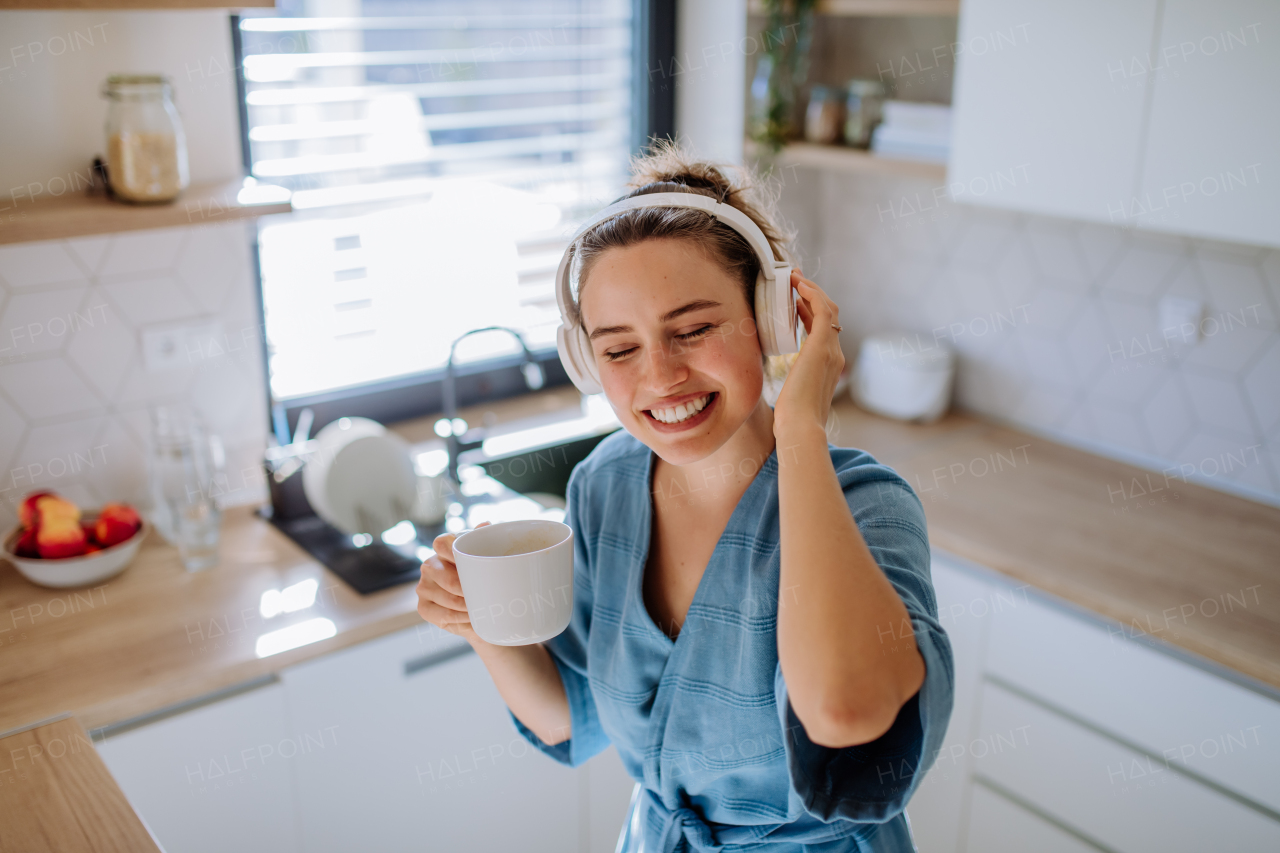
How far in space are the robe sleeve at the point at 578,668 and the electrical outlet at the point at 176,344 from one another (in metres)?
1.14

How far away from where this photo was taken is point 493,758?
1.88 m

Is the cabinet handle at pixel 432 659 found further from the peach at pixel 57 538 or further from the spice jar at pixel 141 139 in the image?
the spice jar at pixel 141 139

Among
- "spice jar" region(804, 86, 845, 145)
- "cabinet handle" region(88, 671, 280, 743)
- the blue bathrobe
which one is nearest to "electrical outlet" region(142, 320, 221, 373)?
"cabinet handle" region(88, 671, 280, 743)

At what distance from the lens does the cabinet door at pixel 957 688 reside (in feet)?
6.52

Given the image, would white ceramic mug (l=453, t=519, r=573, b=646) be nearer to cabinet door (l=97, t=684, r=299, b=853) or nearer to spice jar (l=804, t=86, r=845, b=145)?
cabinet door (l=97, t=684, r=299, b=853)

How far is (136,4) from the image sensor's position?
1.58 m

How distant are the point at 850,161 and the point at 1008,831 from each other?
1493 millimetres

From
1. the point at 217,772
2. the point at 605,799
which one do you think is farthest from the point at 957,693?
the point at 217,772

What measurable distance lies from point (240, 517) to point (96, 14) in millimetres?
961

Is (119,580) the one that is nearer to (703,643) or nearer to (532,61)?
(703,643)

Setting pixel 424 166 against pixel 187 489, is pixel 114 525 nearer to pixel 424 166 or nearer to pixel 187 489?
pixel 187 489

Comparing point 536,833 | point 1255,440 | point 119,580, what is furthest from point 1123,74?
point 119,580

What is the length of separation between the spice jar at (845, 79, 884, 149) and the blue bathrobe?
4.94 ft

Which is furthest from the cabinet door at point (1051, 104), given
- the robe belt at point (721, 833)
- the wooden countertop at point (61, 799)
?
the wooden countertop at point (61, 799)
